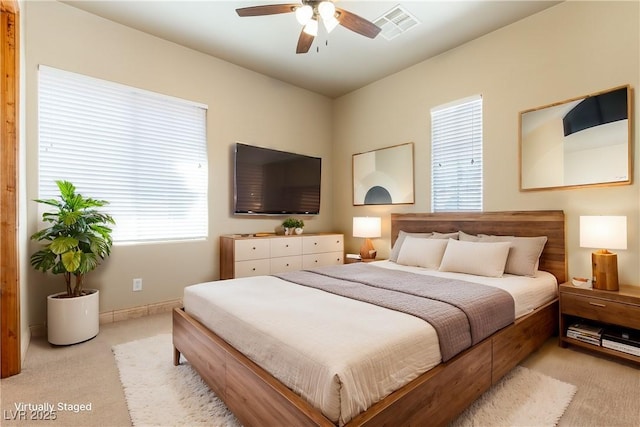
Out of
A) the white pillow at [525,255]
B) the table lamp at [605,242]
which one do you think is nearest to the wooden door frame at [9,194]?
the white pillow at [525,255]

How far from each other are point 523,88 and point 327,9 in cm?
221

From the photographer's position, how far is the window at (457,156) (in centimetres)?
345

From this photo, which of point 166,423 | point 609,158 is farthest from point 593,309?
point 166,423

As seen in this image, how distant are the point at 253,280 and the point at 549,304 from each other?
97.1 inches

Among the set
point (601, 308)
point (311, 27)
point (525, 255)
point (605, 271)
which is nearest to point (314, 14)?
point (311, 27)

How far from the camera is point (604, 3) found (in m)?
2.59

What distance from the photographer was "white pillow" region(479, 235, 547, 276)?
2727 mm

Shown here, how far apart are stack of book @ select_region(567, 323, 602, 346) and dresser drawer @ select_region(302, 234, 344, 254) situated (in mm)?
2764

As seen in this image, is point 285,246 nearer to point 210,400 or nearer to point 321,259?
point 321,259

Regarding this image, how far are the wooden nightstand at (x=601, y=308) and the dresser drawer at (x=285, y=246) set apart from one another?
2.80 metres

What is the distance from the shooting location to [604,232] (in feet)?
7.57

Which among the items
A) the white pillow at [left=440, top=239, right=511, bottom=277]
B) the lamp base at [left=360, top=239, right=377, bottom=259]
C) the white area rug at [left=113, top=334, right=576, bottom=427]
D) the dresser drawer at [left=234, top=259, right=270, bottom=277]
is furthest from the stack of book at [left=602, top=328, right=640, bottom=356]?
the dresser drawer at [left=234, top=259, right=270, bottom=277]

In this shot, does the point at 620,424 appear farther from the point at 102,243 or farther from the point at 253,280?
the point at 102,243

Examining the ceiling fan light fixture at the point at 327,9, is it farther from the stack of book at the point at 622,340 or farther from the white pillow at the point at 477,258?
the stack of book at the point at 622,340
